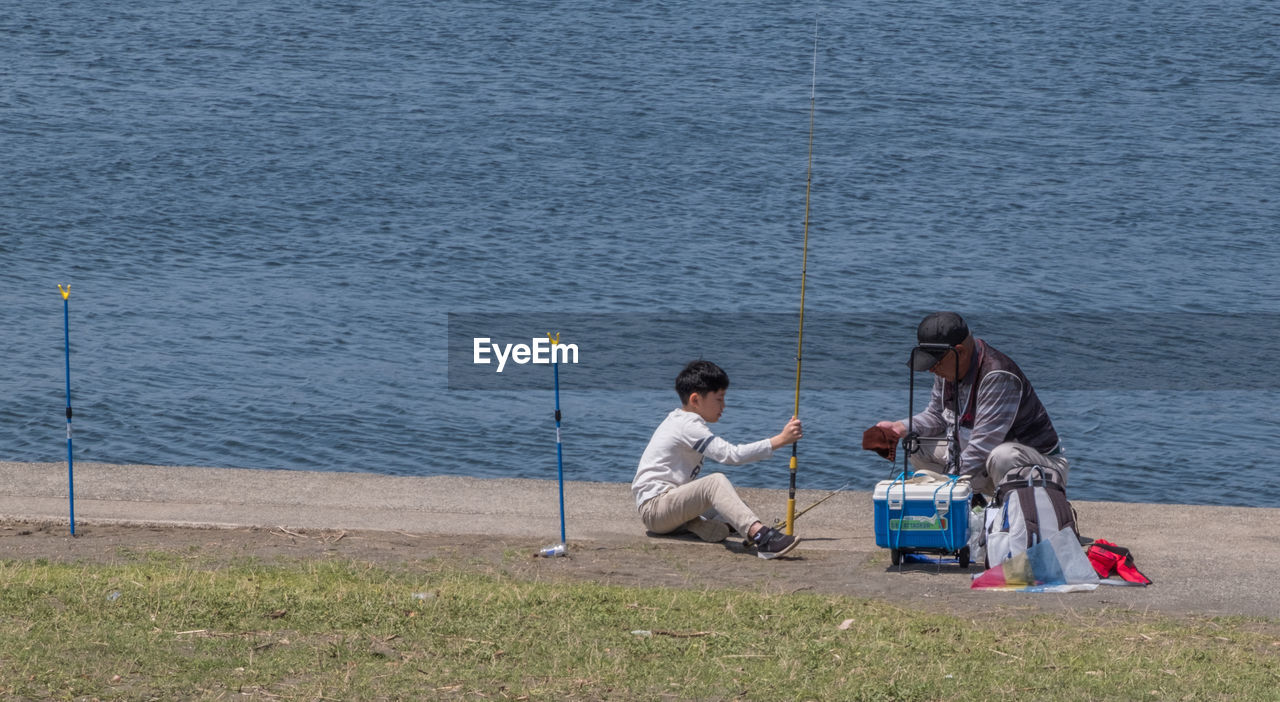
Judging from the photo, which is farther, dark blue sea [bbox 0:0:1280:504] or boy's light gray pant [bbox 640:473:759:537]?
dark blue sea [bbox 0:0:1280:504]

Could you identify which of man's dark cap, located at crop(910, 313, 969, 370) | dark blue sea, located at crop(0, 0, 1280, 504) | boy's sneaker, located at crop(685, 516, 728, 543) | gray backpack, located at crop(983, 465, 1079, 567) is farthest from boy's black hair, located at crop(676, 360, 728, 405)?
dark blue sea, located at crop(0, 0, 1280, 504)

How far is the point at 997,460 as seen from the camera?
24.5 ft

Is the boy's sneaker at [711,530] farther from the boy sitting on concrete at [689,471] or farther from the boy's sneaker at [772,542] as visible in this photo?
the boy's sneaker at [772,542]

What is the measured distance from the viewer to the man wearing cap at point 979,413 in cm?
748

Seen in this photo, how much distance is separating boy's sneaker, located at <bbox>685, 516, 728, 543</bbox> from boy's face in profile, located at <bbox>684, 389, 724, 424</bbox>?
0.51 metres

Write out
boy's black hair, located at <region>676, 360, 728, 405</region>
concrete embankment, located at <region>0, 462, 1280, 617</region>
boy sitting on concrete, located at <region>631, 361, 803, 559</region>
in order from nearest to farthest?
concrete embankment, located at <region>0, 462, 1280, 617</region> → boy sitting on concrete, located at <region>631, 361, 803, 559</region> → boy's black hair, located at <region>676, 360, 728, 405</region>

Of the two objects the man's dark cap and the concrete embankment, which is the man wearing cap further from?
the concrete embankment

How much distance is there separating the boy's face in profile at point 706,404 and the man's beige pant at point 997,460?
0.99 metres

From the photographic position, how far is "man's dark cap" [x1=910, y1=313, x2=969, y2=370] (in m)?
7.47

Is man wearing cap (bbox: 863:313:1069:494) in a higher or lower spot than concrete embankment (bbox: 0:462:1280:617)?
higher

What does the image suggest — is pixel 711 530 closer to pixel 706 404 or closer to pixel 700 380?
pixel 706 404

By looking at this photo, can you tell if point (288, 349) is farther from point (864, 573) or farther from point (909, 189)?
point (909, 189)

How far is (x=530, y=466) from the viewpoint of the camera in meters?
14.5

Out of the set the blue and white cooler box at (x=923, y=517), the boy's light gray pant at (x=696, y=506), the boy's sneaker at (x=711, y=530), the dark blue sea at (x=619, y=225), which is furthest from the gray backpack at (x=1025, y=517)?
the dark blue sea at (x=619, y=225)
